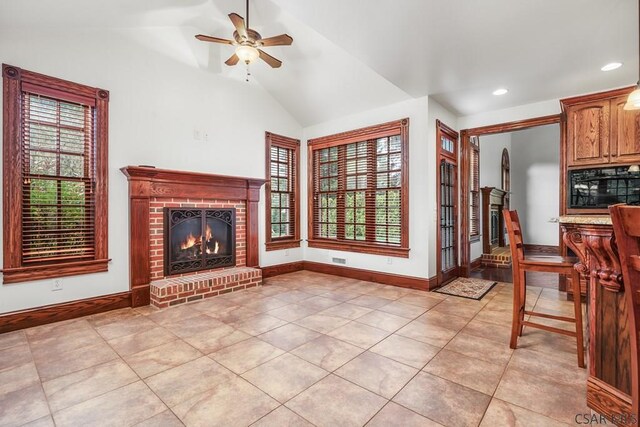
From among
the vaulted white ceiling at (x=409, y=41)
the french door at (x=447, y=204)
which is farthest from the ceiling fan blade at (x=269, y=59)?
the french door at (x=447, y=204)

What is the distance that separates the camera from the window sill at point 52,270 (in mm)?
2904

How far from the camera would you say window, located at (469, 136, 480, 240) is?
18.9ft

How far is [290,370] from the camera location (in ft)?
7.05

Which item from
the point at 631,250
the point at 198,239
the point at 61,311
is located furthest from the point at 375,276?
the point at 61,311

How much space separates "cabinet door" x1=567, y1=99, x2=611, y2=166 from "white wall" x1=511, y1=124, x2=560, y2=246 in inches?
171

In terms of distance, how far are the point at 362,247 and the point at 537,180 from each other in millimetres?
5827

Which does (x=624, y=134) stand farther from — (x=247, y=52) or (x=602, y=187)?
(x=247, y=52)

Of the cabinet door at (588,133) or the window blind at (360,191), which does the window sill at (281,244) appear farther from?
the cabinet door at (588,133)

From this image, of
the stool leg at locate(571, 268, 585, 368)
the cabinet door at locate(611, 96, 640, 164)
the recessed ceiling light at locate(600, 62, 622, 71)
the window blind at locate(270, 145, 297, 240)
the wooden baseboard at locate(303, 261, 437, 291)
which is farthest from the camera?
the window blind at locate(270, 145, 297, 240)

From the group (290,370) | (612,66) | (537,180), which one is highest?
(612,66)

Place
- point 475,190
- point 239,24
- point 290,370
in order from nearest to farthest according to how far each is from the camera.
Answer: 1. point 290,370
2. point 239,24
3. point 475,190

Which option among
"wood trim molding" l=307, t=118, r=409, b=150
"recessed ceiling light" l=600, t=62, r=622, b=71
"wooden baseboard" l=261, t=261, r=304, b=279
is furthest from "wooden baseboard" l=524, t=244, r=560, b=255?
"wooden baseboard" l=261, t=261, r=304, b=279

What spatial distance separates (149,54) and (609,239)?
478cm

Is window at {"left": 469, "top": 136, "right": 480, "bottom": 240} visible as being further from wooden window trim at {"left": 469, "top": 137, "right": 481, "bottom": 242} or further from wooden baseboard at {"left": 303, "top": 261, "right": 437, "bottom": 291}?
wooden baseboard at {"left": 303, "top": 261, "right": 437, "bottom": 291}
